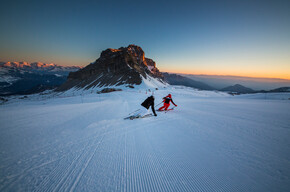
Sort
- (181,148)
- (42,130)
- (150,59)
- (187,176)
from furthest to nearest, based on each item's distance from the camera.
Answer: (150,59) → (42,130) → (181,148) → (187,176)

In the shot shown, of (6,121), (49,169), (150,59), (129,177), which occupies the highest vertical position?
(150,59)

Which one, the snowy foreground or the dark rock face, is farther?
the dark rock face

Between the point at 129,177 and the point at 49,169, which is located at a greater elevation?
the point at 49,169

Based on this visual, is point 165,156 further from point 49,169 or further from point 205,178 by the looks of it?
point 49,169

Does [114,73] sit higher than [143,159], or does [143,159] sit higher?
[114,73]

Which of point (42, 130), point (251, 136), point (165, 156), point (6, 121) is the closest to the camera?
point (165, 156)

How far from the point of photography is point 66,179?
2521mm

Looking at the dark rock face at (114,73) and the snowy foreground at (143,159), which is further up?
the dark rock face at (114,73)

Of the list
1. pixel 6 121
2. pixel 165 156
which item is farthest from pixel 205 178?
pixel 6 121

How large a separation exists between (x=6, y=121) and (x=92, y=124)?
14.6ft

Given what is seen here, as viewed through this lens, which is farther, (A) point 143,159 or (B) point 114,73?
(B) point 114,73

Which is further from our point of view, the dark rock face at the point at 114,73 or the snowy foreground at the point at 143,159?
the dark rock face at the point at 114,73

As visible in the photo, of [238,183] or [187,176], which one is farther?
[187,176]

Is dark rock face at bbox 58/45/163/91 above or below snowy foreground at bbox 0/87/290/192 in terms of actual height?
A: above
